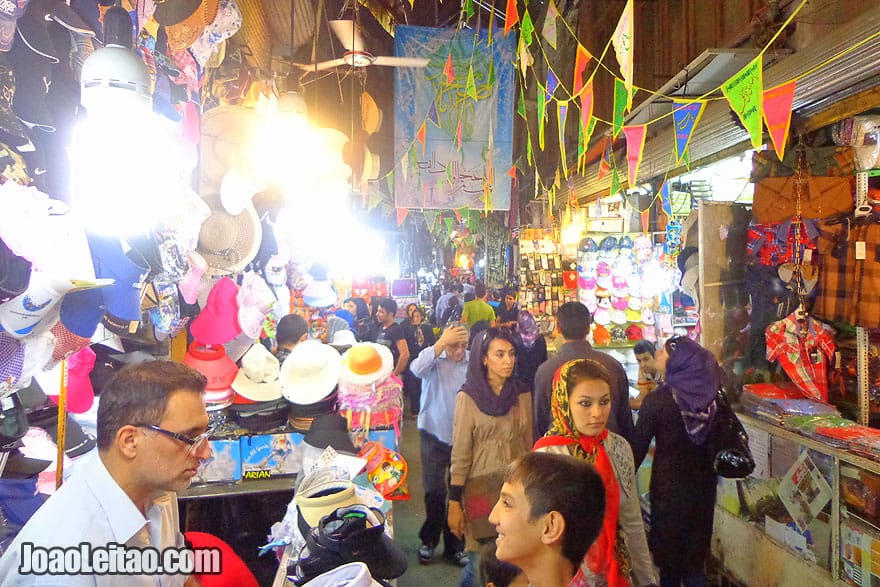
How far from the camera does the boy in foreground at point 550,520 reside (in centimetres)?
→ 145

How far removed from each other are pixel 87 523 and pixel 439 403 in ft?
8.42

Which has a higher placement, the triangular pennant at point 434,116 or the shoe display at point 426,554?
the triangular pennant at point 434,116

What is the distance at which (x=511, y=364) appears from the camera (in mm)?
2889

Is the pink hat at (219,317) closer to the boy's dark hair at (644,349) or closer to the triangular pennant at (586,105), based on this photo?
the triangular pennant at (586,105)

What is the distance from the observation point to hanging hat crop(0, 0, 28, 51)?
145 centimetres

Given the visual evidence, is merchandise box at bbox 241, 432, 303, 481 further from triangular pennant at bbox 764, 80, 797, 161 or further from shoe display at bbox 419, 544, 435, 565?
triangular pennant at bbox 764, 80, 797, 161

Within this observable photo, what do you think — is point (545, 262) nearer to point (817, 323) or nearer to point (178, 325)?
point (817, 323)

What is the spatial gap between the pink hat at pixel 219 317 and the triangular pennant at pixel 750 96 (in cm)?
301

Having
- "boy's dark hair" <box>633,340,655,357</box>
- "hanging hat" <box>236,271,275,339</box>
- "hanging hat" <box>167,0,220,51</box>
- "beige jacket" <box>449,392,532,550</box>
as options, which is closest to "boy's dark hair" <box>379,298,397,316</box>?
"boy's dark hair" <box>633,340,655,357</box>

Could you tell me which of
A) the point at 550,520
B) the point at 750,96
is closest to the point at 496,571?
the point at 550,520

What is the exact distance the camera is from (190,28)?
2457 millimetres

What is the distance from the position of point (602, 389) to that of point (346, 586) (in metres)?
1.26

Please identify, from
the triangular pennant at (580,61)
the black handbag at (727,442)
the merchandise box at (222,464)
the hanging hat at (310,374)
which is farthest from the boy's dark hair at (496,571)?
the triangular pennant at (580,61)

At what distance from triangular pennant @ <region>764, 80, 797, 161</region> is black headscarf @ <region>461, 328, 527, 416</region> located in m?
1.68
